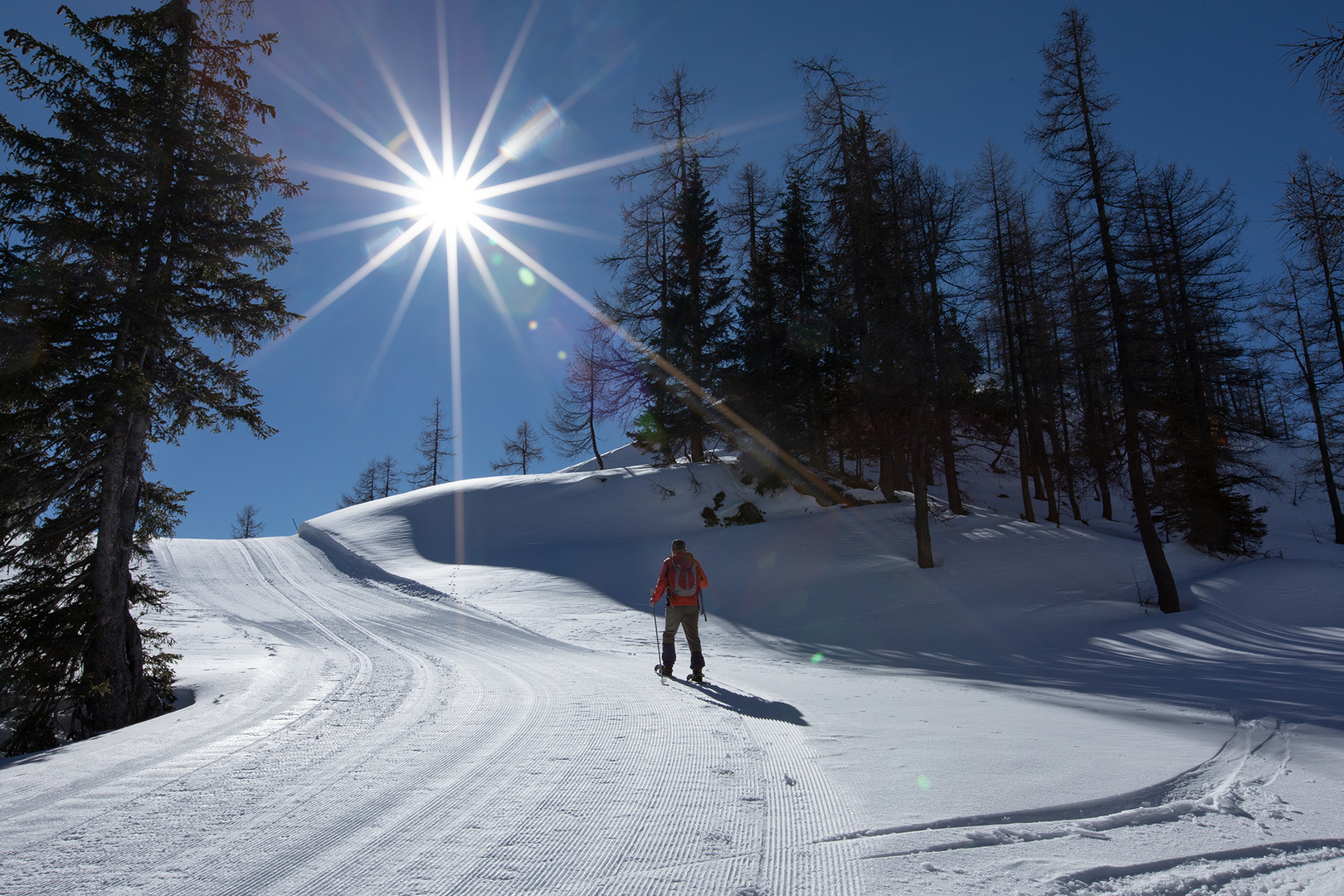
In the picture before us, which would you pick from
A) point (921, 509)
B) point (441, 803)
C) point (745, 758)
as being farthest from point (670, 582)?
point (921, 509)

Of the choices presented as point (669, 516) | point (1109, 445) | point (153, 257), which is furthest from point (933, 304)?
point (153, 257)

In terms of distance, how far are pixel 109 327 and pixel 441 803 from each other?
9602mm

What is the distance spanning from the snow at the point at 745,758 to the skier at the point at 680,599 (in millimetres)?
477

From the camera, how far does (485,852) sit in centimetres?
280

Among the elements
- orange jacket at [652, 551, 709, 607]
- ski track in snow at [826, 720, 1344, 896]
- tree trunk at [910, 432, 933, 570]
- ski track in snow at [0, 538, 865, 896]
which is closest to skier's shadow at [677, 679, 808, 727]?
ski track in snow at [0, 538, 865, 896]

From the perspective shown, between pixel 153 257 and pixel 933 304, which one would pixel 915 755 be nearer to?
pixel 153 257

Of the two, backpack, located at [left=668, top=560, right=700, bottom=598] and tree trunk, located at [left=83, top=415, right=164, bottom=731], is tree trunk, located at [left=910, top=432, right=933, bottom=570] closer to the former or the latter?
backpack, located at [left=668, top=560, right=700, bottom=598]

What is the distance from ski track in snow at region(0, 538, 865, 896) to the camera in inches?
103

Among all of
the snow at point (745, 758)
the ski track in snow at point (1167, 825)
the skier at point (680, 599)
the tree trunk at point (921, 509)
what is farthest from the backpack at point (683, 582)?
the tree trunk at point (921, 509)

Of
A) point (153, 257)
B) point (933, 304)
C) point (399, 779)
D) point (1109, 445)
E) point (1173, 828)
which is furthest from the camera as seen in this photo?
point (933, 304)

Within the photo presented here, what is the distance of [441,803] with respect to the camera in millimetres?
3432

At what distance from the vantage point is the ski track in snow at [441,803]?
2617mm

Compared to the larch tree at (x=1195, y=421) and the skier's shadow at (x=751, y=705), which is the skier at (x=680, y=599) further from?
the larch tree at (x=1195, y=421)

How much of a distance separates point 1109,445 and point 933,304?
610cm
